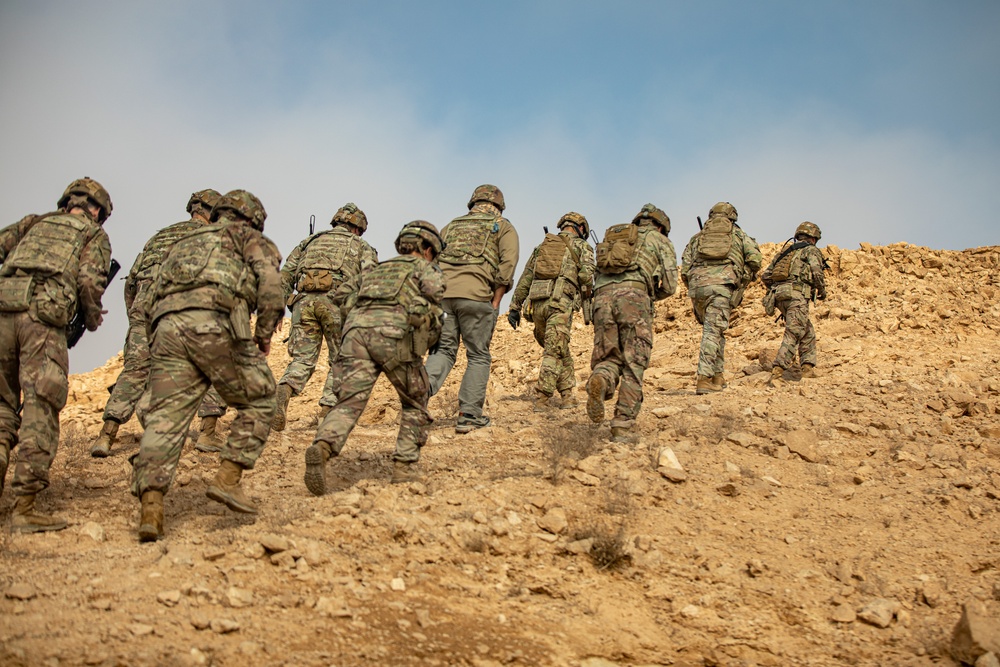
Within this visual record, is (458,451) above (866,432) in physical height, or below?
below

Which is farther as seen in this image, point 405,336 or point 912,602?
point 405,336

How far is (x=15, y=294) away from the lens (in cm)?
570

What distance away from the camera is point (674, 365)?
12.9 meters

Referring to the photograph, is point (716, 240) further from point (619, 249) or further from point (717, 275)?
point (619, 249)

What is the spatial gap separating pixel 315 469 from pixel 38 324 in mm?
2127

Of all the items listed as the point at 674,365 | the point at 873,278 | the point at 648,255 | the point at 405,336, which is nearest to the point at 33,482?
the point at 405,336

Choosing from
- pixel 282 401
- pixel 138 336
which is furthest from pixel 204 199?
pixel 282 401

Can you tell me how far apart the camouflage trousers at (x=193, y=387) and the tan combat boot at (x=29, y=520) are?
0.79 meters

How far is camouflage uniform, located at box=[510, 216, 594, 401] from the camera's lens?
970cm

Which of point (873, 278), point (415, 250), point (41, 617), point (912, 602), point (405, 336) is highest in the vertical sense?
point (873, 278)

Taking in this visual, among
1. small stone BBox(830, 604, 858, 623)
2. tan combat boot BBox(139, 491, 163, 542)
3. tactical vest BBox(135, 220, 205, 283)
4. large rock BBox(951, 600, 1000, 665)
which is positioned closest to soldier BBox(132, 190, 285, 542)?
tan combat boot BBox(139, 491, 163, 542)

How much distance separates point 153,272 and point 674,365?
306 inches

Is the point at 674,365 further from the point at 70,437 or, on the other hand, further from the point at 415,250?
Result: the point at 70,437

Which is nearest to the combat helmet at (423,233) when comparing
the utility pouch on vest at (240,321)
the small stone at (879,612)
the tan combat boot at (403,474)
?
the utility pouch on vest at (240,321)
